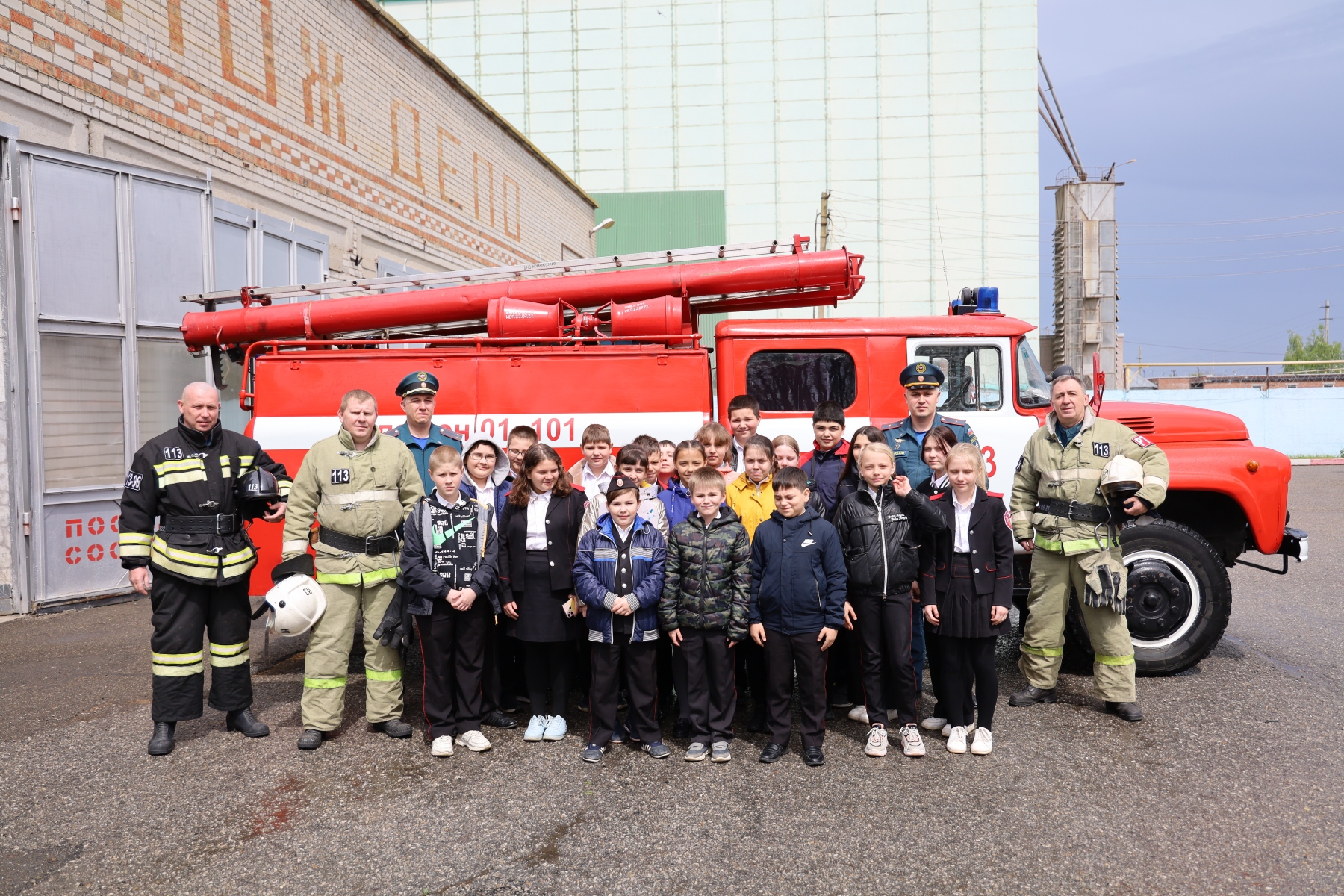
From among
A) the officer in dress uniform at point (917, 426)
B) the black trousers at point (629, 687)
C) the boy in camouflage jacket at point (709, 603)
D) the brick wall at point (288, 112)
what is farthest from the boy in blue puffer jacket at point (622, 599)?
the brick wall at point (288, 112)

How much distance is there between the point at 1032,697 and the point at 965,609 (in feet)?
4.07

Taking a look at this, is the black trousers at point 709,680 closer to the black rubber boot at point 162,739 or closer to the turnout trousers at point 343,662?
the turnout trousers at point 343,662

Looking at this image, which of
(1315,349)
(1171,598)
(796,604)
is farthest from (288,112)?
(1315,349)

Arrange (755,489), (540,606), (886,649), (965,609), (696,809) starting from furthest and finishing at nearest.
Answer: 1. (755,489)
2. (540,606)
3. (886,649)
4. (965,609)
5. (696,809)

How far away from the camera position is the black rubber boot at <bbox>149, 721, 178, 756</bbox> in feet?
14.4

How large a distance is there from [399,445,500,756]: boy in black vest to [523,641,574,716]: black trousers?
28 centimetres

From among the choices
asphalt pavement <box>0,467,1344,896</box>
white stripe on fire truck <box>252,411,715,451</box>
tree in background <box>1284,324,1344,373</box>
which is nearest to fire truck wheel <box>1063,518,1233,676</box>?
asphalt pavement <box>0,467,1344,896</box>

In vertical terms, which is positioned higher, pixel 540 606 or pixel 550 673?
pixel 540 606

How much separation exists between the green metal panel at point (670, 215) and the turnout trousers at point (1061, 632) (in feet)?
93.0

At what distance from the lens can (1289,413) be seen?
26453mm

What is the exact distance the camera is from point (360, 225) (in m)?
12.8

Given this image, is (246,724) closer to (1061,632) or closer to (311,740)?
A: (311,740)

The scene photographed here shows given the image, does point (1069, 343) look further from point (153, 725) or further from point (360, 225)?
point (153, 725)

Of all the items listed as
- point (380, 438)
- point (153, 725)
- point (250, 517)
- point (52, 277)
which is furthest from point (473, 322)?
point (52, 277)
